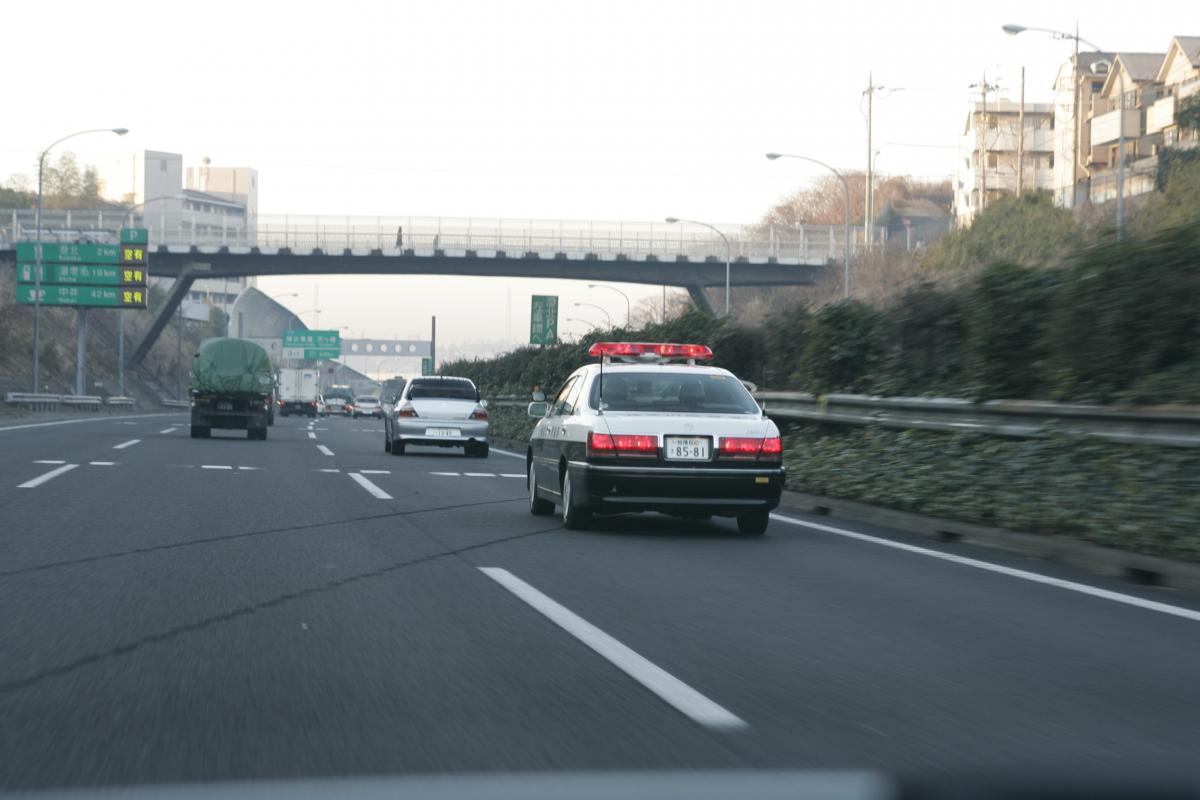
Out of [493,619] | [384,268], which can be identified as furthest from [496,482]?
[384,268]

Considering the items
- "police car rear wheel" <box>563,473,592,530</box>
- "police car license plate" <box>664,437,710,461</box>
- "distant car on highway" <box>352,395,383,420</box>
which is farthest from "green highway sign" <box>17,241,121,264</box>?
"police car license plate" <box>664,437,710,461</box>

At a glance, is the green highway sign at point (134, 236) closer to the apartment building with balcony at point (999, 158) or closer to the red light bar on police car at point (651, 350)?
the red light bar on police car at point (651, 350)

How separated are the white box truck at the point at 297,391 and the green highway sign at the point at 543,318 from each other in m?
13.8

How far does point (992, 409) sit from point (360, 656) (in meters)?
8.59

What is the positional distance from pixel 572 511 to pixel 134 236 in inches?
2221

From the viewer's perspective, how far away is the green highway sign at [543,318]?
74375mm

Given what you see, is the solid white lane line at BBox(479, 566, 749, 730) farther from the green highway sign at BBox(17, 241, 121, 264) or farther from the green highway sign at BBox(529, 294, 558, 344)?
the green highway sign at BBox(529, 294, 558, 344)

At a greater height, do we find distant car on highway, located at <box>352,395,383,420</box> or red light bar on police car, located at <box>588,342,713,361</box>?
red light bar on police car, located at <box>588,342,713,361</box>

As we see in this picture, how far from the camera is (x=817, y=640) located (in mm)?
7105

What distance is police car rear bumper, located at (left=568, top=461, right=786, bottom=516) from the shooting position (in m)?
12.0

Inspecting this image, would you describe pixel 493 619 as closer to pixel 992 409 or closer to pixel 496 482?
pixel 992 409

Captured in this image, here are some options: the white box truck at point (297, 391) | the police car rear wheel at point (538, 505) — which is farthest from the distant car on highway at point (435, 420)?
the white box truck at point (297, 391)

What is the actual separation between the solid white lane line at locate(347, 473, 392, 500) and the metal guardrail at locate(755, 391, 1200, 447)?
5434 millimetres

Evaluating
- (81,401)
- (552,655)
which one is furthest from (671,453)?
(81,401)
